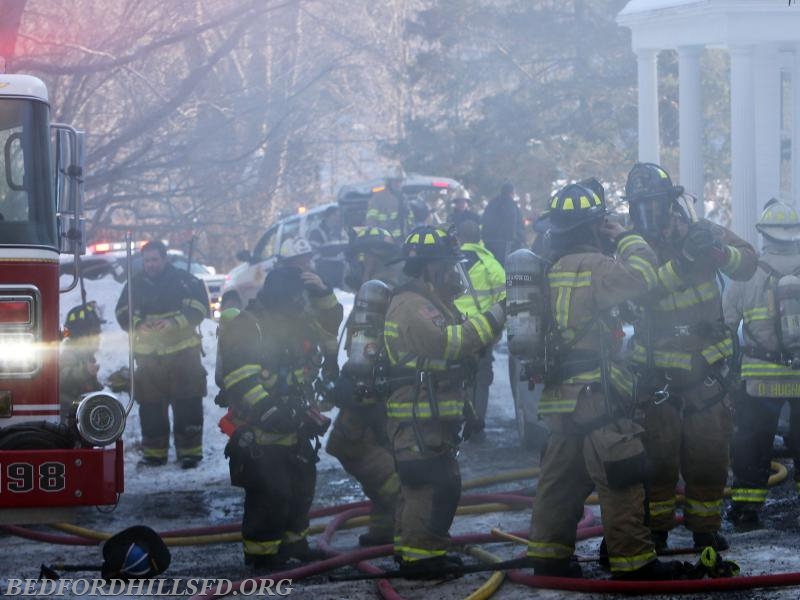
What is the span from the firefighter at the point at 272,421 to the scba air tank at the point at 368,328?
A: 20.5 inches

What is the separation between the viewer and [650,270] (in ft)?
22.9

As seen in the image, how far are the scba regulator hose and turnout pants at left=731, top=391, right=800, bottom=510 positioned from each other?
2.64ft

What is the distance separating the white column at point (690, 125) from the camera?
2006 cm

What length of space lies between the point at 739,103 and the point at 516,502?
35.0ft

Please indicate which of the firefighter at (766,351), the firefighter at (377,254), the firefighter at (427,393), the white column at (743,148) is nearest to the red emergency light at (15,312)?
the firefighter at (427,393)

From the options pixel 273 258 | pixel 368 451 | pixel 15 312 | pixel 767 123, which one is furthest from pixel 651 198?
pixel 273 258

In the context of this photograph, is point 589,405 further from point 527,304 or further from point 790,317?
point 790,317

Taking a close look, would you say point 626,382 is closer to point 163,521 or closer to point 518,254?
point 518,254

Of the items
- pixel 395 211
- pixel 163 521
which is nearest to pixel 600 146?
pixel 395 211

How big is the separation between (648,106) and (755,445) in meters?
13.3

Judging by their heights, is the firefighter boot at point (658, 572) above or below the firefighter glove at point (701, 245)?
below

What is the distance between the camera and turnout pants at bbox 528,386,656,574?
6.75 m

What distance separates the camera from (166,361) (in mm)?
12477

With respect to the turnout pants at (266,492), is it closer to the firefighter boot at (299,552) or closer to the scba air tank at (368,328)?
the firefighter boot at (299,552)
